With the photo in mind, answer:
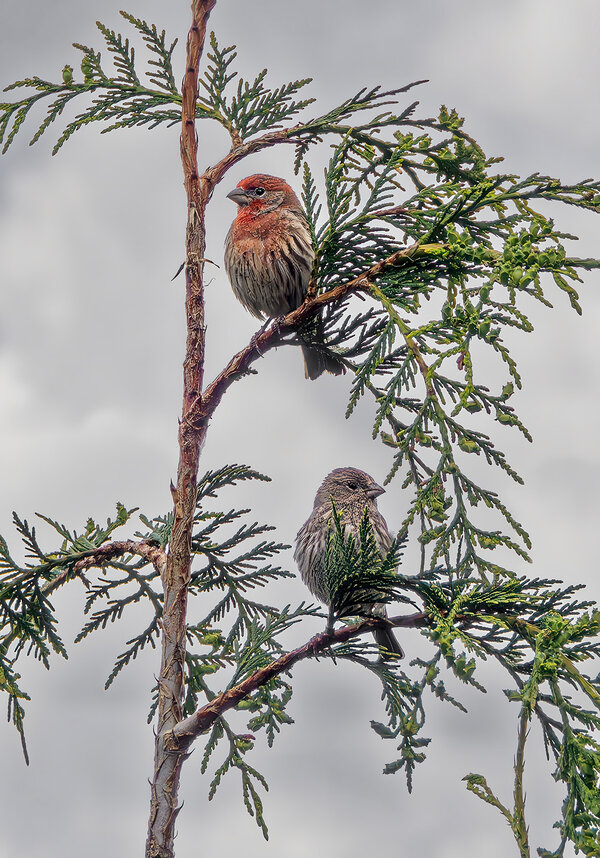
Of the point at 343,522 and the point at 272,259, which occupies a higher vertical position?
the point at 272,259

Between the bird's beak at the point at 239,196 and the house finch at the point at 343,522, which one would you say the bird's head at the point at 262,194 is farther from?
the house finch at the point at 343,522

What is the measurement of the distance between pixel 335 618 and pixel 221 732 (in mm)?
1613

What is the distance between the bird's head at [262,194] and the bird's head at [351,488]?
2.40m

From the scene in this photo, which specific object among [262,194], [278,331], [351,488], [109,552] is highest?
[262,194]

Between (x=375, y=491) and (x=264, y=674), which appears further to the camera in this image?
(x=375, y=491)

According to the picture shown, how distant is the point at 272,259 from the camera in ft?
21.6

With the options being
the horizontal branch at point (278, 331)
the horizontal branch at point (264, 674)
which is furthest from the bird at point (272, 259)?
the horizontal branch at point (264, 674)

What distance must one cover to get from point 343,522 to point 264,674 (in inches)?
125

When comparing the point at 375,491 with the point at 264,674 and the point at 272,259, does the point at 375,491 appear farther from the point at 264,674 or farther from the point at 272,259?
the point at 264,674

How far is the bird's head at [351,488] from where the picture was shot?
799cm

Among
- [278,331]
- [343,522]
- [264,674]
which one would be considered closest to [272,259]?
[278,331]

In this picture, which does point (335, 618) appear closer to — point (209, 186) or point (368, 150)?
point (209, 186)

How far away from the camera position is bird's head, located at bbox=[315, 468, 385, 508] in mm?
7992

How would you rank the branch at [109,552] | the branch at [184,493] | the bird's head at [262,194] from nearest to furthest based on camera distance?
the branch at [184,493] < the branch at [109,552] < the bird's head at [262,194]
